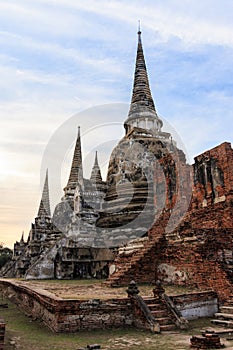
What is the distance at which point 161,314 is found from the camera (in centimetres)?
809

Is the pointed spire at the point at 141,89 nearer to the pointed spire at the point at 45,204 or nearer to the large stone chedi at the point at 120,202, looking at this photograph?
the large stone chedi at the point at 120,202

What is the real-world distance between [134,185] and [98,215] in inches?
131

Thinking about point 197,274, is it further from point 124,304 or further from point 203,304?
point 124,304

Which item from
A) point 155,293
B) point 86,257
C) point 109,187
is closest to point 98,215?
point 109,187

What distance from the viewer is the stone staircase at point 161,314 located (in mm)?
7684

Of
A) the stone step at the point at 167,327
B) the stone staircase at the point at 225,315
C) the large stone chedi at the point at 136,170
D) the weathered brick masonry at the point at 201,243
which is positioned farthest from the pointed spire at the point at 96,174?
the stone step at the point at 167,327

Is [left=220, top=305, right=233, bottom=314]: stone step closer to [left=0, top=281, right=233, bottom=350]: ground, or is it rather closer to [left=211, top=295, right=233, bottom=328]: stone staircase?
[left=211, top=295, right=233, bottom=328]: stone staircase

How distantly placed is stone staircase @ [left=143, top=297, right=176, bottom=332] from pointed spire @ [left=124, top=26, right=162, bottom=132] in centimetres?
2194

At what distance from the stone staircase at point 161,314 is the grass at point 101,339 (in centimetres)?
31

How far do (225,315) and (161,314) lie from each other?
5.61ft

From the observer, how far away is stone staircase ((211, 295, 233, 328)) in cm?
813

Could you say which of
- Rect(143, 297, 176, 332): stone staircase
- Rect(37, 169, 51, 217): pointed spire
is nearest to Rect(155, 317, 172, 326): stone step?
Rect(143, 297, 176, 332): stone staircase

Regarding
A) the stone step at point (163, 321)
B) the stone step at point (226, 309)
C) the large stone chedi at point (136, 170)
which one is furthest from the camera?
the large stone chedi at point (136, 170)

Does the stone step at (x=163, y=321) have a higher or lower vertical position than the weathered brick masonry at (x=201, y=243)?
lower
